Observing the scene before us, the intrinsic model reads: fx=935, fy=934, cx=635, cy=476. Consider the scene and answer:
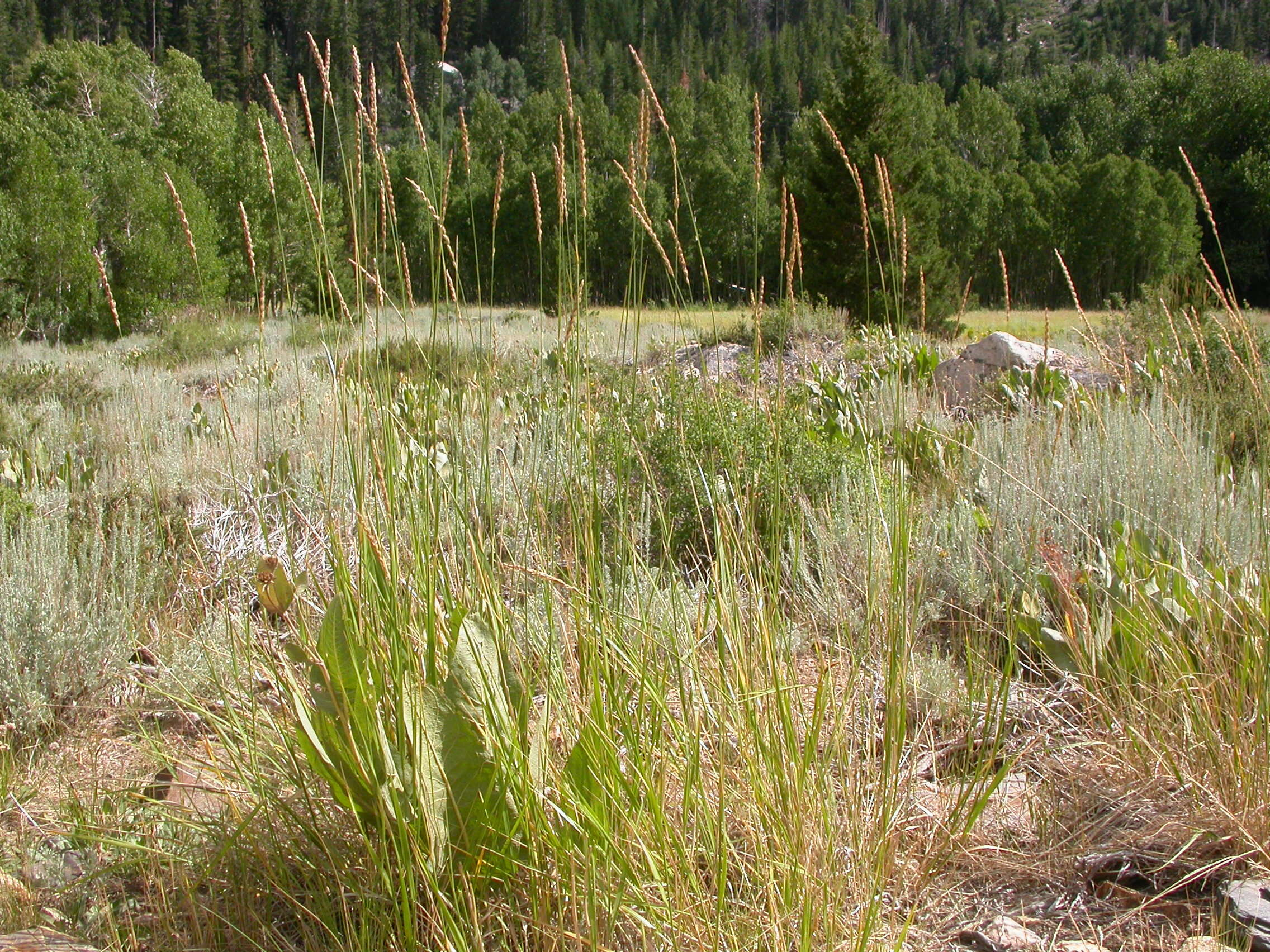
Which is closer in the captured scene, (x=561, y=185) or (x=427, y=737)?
(x=427, y=737)

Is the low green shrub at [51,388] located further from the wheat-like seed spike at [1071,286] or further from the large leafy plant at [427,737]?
the wheat-like seed spike at [1071,286]

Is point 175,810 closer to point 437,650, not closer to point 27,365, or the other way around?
point 437,650

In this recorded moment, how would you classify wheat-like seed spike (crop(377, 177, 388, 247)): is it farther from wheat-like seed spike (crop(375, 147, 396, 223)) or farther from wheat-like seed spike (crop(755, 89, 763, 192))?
wheat-like seed spike (crop(755, 89, 763, 192))

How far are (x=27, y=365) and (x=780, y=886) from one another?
35.3 ft

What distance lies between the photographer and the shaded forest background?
2934 millimetres

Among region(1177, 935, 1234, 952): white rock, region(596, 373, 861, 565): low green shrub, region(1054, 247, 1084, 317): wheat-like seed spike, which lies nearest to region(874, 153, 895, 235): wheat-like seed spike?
region(1054, 247, 1084, 317): wheat-like seed spike

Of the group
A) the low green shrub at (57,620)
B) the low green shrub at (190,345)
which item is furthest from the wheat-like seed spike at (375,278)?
the low green shrub at (190,345)

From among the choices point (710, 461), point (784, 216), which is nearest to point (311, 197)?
point (784, 216)

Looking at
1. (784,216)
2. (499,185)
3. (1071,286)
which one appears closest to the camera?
(499,185)

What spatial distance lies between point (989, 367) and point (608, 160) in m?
4.98

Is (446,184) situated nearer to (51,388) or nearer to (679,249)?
(679,249)

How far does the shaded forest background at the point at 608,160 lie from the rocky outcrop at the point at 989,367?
1288 millimetres

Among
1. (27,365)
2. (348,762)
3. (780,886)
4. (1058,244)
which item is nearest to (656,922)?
(780,886)

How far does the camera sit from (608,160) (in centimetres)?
978
